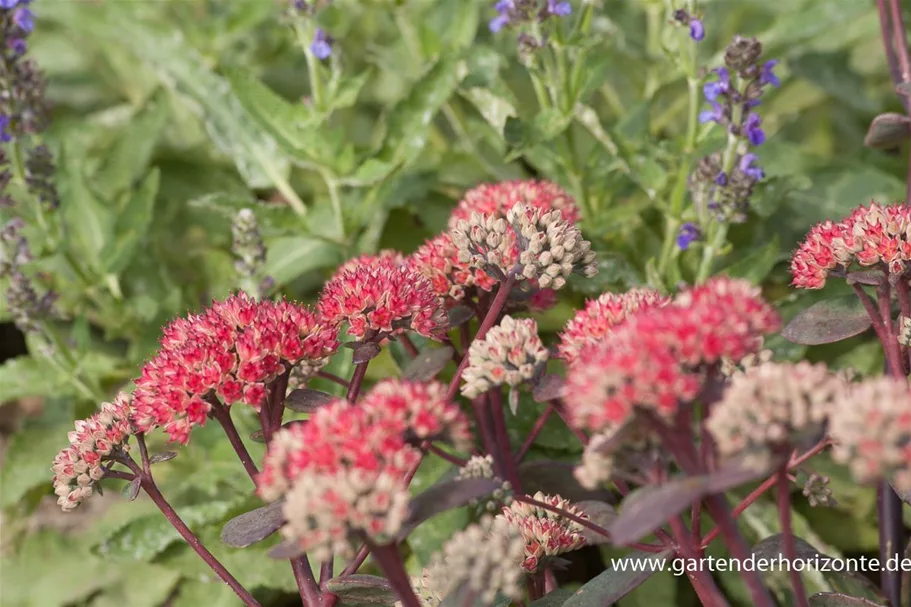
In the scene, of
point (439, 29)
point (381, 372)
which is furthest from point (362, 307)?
point (439, 29)

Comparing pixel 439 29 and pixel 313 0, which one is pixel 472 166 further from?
pixel 313 0

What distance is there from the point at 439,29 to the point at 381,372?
3.79ft

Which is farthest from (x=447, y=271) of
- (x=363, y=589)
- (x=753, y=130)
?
(x=753, y=130)

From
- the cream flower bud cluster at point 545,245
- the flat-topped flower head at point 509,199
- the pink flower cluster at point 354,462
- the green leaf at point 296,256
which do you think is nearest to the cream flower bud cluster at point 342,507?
the pink flower cluster at point 354,462

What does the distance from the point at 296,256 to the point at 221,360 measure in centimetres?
129

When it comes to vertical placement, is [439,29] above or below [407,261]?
above

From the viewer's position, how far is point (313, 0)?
7.98ft

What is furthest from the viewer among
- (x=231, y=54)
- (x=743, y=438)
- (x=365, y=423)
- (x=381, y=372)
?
(x=231, y=54)

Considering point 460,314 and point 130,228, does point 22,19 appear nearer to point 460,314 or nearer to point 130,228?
point 130,228

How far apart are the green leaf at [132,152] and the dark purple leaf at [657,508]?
2.44 metres

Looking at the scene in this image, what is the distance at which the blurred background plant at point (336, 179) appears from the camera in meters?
2.33

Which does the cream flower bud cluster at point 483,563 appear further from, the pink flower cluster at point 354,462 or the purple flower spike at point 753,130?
the purple flower spike at point 753,130

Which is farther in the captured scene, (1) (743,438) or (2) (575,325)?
(2) (575,325)

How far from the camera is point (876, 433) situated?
1.03 m
